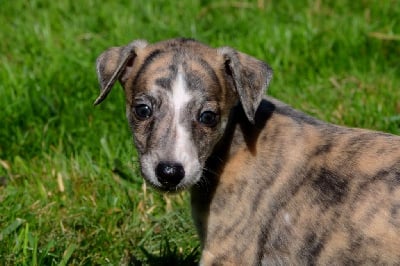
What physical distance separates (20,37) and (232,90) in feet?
13.2

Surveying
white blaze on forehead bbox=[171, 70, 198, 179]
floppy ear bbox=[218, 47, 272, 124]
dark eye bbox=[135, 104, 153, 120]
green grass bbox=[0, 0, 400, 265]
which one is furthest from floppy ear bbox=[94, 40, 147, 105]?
green grass bbox=[0, 0, 400, 265]

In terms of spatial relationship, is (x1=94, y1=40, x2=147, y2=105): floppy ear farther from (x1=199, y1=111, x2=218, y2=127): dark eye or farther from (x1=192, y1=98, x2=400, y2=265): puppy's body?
(x1=192, y1=98, x2=400, y2=265): puppy's body

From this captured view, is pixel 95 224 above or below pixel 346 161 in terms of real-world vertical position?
below

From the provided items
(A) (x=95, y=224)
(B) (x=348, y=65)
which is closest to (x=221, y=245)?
(A) (x=95, y=224)

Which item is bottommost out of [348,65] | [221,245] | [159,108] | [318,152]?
[348,65]

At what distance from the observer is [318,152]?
18.7 ft

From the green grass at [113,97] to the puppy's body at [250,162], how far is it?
3.14 feet

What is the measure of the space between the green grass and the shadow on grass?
0.01 metres

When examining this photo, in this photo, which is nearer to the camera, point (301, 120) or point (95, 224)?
point (301, 120)

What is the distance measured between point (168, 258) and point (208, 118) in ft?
4.35

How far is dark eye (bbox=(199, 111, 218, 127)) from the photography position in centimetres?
561

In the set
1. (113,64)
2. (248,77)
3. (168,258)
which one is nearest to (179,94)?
(248,77)

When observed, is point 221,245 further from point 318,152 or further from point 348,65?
point 348,65

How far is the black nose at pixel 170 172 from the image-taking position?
5.34 m
